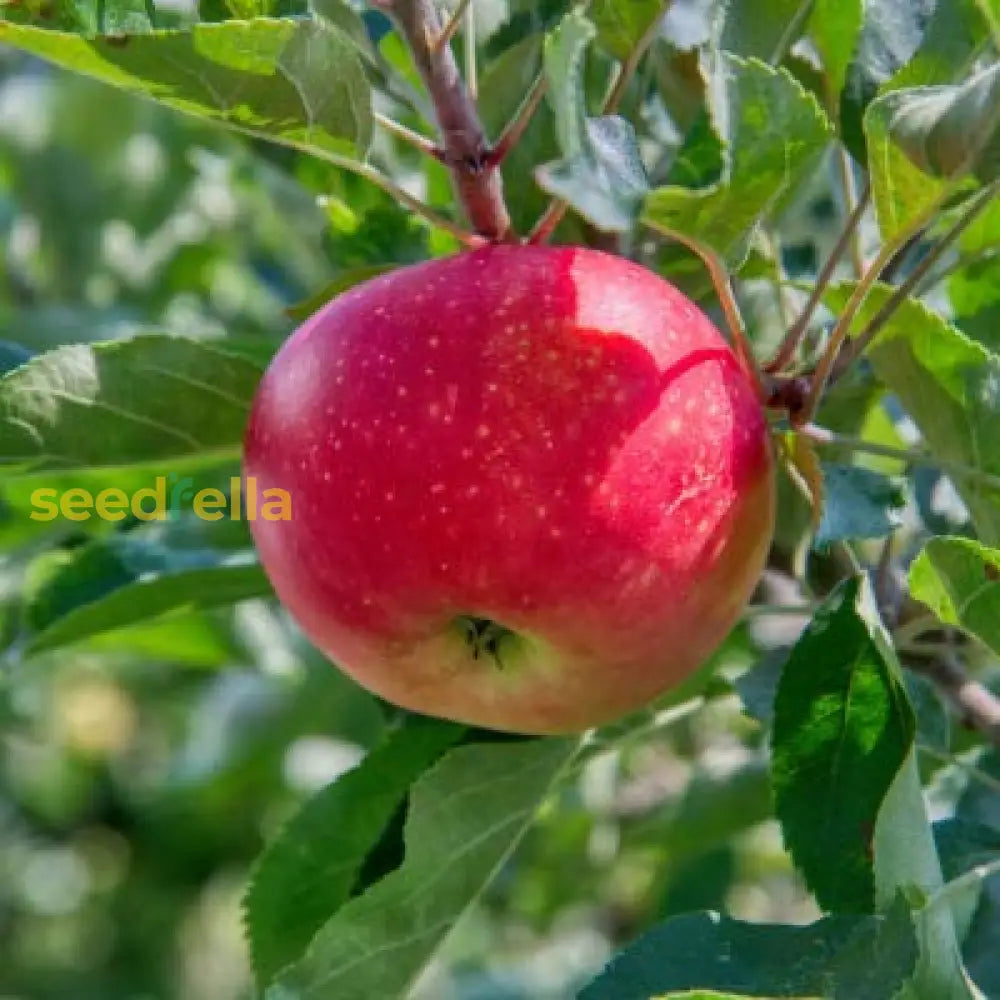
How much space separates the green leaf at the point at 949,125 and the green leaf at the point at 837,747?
23 cm

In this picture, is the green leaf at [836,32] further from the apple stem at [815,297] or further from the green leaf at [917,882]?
the green leaf at [917,882]

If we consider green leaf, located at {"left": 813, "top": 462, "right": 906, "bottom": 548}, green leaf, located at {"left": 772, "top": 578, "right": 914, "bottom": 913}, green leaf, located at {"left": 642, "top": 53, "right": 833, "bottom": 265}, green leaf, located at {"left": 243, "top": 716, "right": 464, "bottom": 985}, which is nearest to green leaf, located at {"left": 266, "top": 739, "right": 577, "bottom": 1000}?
green leaf, located at {"left": 243, "top": 716, "right": 464, "bottom": 985}

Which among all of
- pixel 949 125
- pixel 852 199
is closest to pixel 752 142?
pixel 949 125

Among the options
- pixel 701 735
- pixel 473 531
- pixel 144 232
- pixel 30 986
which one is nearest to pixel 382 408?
pixel 473 531

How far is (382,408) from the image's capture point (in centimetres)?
92

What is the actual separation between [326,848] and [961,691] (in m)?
0.43

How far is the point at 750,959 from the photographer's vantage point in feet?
3.24

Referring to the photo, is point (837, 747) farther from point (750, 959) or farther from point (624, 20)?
point (624, 20)

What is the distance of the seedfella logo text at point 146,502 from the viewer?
131cm

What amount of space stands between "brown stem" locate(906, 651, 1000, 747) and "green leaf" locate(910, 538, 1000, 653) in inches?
12.1

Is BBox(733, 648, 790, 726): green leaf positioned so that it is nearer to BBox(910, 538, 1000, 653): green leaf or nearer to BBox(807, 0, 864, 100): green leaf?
BBox(910, 538, 1000, 653): green leaf

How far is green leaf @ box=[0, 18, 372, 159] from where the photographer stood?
2.94 feet

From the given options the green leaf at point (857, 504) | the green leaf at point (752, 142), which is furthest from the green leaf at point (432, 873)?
the green leaf at point (752, 142)

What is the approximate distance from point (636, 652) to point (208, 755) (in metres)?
1.33
